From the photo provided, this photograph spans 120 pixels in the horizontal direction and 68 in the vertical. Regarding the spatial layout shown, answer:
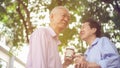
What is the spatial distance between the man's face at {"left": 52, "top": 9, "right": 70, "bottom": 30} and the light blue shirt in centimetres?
43

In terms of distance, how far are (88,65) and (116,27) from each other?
8151 mm

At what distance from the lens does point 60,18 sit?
11.3ft

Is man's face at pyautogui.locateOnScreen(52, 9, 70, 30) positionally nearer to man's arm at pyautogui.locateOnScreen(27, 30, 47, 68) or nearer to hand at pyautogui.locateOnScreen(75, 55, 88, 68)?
man's arm at pyautogui.locateOnScreen(27, 30, 47, 68)

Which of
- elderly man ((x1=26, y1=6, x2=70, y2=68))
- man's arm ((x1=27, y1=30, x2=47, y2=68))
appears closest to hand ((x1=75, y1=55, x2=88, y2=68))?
elderly man ((x1=26, y1=6, x2=70, y2=68))

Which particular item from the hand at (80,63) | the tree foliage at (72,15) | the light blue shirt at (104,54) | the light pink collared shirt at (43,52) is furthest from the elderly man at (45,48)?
the tree foliage at (72,15)

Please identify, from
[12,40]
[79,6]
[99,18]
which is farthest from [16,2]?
[99,18]

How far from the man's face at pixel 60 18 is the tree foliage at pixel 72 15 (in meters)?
7.01

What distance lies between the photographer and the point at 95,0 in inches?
442

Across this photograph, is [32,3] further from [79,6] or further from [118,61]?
[118,61]

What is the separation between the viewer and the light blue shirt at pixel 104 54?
312 cm

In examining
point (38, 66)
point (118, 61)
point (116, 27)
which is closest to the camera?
point (38, 66)

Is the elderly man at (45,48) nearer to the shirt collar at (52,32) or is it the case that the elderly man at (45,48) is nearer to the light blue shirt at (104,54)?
the shirt collar at (52,32)

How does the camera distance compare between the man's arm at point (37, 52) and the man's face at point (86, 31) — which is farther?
the man's face at point (86, 31)

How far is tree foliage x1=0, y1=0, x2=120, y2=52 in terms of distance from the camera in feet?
36.3
